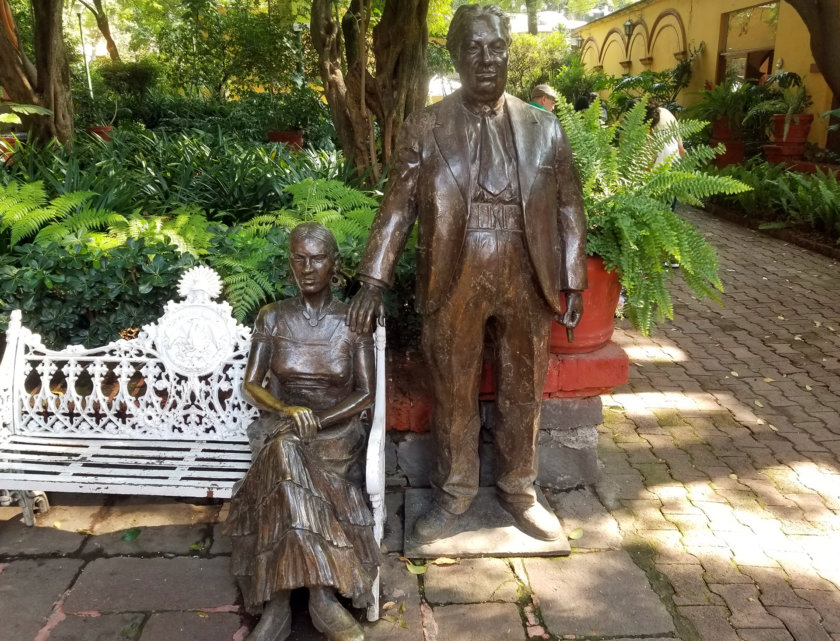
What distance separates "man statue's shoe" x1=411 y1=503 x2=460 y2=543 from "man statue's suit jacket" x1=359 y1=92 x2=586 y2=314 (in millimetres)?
942

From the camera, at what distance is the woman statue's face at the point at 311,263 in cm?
267

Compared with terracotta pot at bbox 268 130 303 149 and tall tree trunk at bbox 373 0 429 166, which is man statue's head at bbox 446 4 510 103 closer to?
tall tree trunk at bbox 373 0 429 166

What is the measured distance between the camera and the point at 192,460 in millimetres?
3156

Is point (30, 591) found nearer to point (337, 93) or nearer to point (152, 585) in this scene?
point (152, 585)

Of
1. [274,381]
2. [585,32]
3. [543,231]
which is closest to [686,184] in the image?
[543,231]

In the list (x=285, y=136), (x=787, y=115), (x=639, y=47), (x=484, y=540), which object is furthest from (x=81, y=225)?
(x=639, y=47)

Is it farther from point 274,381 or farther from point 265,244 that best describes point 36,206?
point 274,381

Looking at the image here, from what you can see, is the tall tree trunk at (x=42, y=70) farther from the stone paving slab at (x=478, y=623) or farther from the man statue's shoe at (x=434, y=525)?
the stone paving slab at (x=478, y=623)

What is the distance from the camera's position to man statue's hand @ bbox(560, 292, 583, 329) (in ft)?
9.48

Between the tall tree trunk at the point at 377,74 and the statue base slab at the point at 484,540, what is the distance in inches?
153

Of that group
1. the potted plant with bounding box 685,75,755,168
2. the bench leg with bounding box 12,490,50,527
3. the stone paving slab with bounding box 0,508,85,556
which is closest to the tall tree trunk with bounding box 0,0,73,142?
the bench leg with bounding box 12,490,50,527

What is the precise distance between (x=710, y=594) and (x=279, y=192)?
12.5 ft

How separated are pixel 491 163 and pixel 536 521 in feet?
5.07

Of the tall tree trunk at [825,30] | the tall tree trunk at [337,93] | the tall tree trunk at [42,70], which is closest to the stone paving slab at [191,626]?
the tall tree trunk at [337,93]
